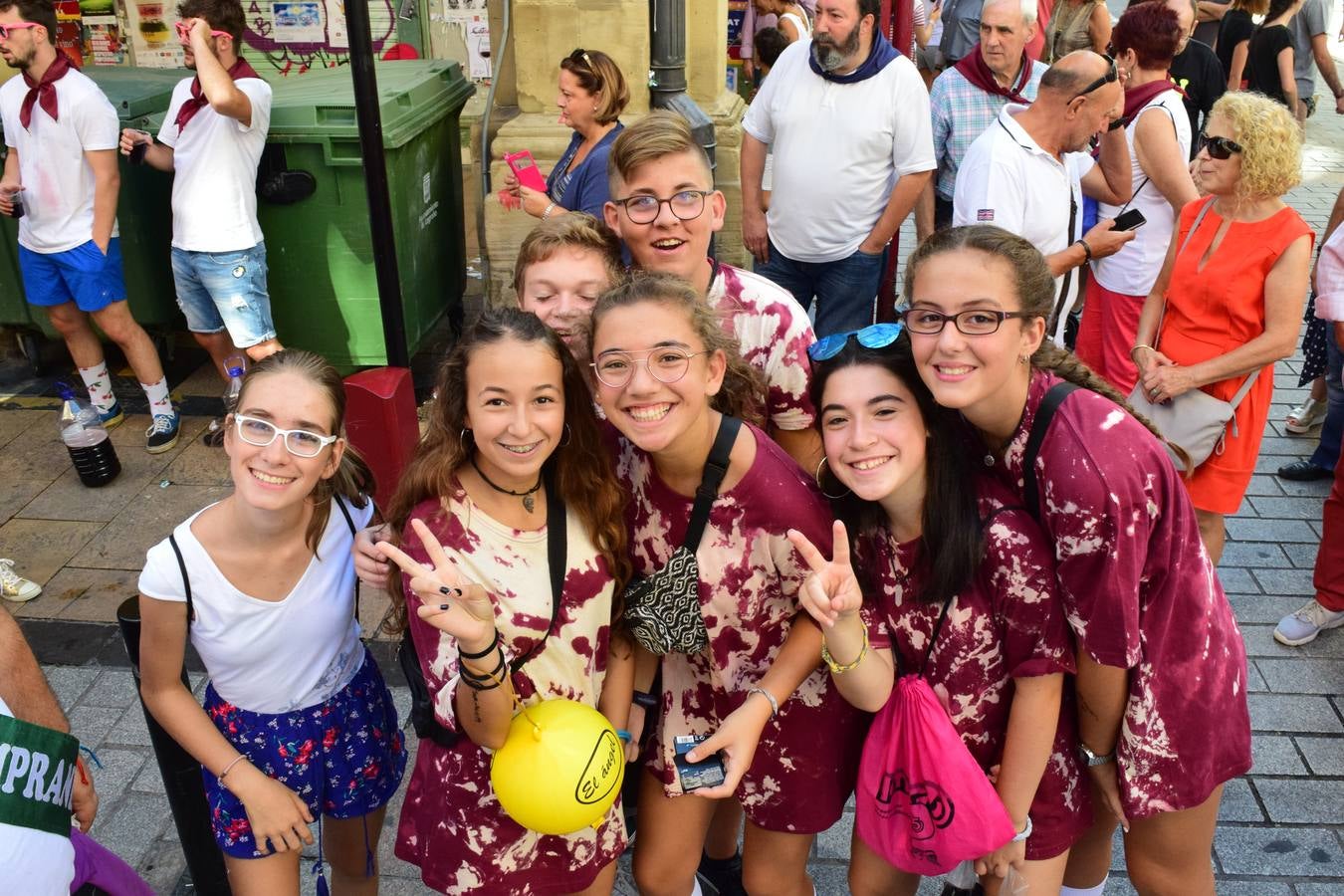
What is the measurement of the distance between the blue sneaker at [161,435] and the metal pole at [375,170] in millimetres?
2264

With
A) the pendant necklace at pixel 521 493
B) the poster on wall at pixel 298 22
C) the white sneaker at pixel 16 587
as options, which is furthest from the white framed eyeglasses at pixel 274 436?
the poster on wall at pixel 298 22

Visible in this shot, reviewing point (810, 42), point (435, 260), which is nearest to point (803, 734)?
point (810, 42)

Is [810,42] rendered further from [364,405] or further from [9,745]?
[9,745]

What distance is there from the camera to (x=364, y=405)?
11.4ft

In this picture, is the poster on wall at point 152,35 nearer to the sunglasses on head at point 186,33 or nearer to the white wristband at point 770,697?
the sunglasses on head at point 186,33

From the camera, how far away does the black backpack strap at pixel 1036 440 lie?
6.83ft

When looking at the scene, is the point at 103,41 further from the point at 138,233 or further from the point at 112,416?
the point at 112,416

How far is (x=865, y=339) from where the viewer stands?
2.24 m

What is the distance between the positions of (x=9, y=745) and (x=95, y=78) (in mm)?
5382

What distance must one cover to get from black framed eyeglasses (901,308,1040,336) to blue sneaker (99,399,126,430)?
4.89 meters

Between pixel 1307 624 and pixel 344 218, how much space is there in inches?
184

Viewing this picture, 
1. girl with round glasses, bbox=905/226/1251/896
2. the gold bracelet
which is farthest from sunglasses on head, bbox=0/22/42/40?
the gold bracelet

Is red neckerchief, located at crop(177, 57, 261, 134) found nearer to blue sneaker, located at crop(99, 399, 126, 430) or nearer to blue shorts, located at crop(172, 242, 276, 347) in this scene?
blue shorts, located at crop(172, 242, 276, 347)

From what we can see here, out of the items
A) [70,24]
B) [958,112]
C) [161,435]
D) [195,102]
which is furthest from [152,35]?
[958,112]
